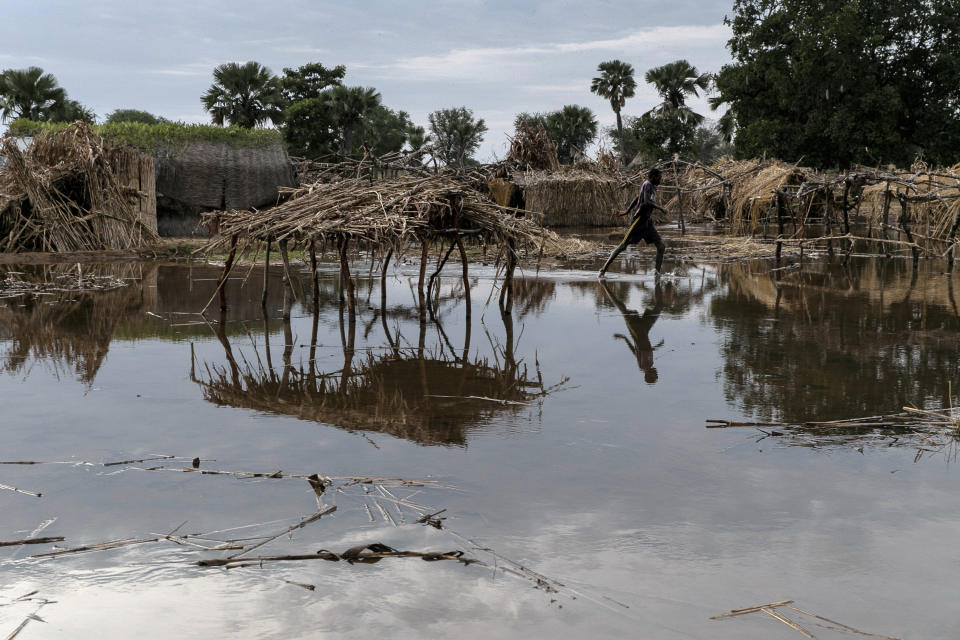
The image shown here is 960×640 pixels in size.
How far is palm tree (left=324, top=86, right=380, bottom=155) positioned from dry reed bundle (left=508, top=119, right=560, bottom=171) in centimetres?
2157

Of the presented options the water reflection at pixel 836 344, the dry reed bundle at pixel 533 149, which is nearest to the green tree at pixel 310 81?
the dry reed bundle at pixel 533 149

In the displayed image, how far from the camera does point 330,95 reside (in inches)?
2133

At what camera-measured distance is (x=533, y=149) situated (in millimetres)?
34188

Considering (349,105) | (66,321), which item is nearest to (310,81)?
(349,105)

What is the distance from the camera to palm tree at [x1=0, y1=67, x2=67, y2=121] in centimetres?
4362

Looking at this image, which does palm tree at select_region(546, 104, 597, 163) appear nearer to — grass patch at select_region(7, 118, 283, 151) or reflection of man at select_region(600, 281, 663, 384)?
grass patch at select_region(7, 118, 283, 151)

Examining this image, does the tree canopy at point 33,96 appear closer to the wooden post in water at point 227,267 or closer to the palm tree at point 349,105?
the palm tree at point 349,105

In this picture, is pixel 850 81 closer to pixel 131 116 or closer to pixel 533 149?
pixel 533 149

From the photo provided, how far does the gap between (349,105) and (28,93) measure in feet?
58.0

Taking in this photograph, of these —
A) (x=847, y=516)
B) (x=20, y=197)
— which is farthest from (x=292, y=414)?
(x=20, y=197)

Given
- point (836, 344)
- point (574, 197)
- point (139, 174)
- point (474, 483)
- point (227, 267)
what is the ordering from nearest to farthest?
point (474, 483), point (836, 344), point (227, 267), point (139, 174), point (574, 197)

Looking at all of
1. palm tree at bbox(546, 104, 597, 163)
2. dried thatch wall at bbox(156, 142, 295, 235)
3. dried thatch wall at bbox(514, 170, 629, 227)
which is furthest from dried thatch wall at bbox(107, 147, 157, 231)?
palm tree at bbox(546, 104, 597, 163)

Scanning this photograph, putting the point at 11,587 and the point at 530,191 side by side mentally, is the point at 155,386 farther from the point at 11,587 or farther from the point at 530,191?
the point at 530,191

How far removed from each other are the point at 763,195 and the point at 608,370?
1555 cm
